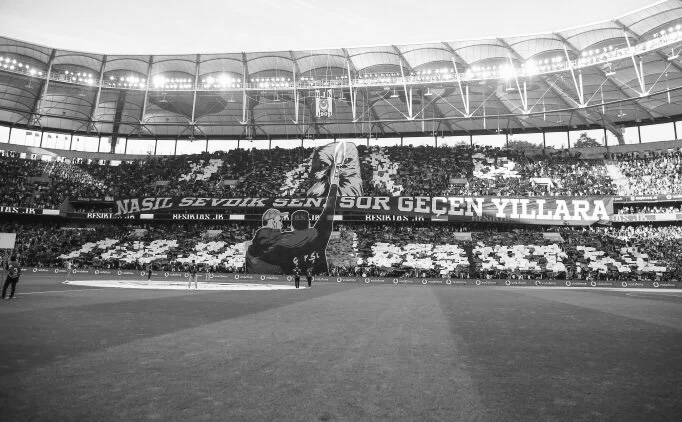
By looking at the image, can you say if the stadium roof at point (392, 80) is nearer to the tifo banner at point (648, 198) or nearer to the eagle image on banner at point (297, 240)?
the eagle image on banner at point (297, 240)

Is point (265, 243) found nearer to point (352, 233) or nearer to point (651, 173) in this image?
point (352, 233)

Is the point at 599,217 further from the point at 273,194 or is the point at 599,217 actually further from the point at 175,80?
the point at 175,80

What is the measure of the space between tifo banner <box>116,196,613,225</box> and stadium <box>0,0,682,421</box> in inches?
8.7

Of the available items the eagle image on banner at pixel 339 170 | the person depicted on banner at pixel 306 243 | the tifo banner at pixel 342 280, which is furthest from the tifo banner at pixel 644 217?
the person depicted on banner at pixel 306 243

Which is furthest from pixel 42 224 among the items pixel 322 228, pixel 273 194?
pixel 322 228

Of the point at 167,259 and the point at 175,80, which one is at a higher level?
the point at 175,80

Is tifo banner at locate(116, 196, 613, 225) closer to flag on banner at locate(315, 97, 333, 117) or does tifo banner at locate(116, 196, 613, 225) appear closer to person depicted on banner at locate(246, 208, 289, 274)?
person depicted on banner at locate(246, 208, 289, 274)

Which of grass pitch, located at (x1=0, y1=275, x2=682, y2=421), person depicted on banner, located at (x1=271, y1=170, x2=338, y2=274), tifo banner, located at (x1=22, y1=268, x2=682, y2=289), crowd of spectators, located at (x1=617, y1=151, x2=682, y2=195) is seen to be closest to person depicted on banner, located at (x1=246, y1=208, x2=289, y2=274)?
person depicted on banner, located at (x1=271, y1=170, x2=338, y2=274)

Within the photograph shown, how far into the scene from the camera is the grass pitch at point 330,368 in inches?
182

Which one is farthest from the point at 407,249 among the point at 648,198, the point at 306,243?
the point at 648,198

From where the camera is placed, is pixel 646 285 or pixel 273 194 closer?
pixel 646 285

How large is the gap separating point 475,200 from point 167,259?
32.5 meters

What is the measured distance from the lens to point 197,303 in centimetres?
1569

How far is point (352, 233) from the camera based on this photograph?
4516cm
